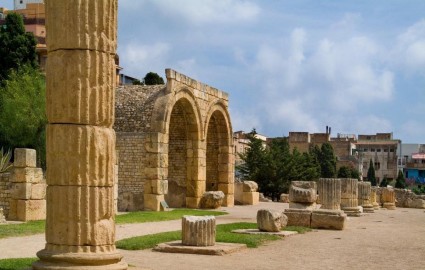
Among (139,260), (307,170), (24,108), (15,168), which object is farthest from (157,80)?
(139,260)

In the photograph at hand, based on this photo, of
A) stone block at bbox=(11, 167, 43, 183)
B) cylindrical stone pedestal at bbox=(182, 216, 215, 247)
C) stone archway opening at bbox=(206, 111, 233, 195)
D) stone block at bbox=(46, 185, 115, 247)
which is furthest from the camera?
stone archway opening at bbox=(206, 111, 233, 195)

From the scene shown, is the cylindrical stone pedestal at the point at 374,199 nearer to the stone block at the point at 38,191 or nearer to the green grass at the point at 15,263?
the stone block at the point at 38,191

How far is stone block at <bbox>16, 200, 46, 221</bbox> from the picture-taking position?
57.8 feet

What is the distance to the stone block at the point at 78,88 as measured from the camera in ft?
24.0

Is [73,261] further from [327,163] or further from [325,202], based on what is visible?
[327,163]

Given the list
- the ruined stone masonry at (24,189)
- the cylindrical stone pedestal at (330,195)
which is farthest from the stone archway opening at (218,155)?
the ruined stone masonry at (24,189)

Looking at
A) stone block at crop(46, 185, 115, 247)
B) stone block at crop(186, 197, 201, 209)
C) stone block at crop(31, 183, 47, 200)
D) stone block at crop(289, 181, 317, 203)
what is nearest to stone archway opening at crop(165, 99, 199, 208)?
stone block at crop(186, 197, 201, 209)

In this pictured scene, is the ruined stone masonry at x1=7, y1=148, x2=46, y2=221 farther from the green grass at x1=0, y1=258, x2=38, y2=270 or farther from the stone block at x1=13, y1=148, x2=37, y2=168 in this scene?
the green grass at x1=0, y1=258, x2=38, y2=270

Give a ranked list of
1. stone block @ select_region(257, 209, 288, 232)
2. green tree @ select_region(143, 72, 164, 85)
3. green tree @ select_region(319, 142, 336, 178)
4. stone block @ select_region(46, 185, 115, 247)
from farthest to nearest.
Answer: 1. green tree @ select_region(319, 142, 336, 178)
2. green tree @ select_region(143, 72, 164, 85)
3. stone block @ select_region(257, 209, 288, 232)
4. stone block @ select_region(46, 185, 115, 247)

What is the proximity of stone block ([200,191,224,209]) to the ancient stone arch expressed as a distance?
0.90ft

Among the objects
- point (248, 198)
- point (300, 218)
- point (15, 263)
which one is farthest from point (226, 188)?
point (15, 263)

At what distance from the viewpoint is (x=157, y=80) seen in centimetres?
4141

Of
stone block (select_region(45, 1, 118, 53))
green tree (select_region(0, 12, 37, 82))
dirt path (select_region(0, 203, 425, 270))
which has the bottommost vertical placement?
dirt path (select_region(0, 203, 425, 270))

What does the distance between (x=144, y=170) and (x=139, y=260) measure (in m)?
13.0
